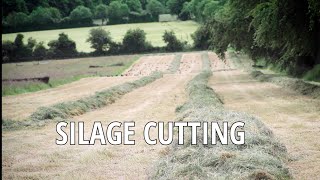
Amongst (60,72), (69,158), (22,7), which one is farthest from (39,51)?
(69,158)

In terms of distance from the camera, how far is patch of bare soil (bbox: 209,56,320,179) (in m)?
10.2

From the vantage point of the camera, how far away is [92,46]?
84.9 m

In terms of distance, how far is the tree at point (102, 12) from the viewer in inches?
4766

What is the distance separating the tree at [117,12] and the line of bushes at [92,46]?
3377 centimetres

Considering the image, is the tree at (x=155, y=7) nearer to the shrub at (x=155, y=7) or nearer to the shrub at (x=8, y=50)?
the shrub at (x=155, y=7)

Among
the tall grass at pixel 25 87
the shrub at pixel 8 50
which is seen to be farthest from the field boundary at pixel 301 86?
the shrub at pixel 8 50

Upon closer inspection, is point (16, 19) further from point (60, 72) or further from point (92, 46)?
point (60, 72)

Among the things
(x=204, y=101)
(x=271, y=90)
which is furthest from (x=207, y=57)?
(x=204, y=101)

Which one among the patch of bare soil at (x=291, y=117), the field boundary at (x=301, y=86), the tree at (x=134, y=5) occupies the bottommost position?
the tree at (x=134, y=5)

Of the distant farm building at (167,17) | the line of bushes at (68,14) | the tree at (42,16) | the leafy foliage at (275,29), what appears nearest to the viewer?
the leafy foliage at (275,29)

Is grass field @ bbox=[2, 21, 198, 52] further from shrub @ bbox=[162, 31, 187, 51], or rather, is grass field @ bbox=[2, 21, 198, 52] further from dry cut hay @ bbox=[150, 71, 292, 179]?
dry cut hay @ bbox=[150, 71, 292, 179]

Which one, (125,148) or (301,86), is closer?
(125,148)

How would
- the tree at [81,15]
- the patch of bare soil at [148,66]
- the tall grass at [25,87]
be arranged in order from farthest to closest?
1. the tree at [81,15]
2. the patch of bare soil at [148,66]
3. the tall grass at [25,87]

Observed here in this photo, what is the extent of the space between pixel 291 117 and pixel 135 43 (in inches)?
2785
